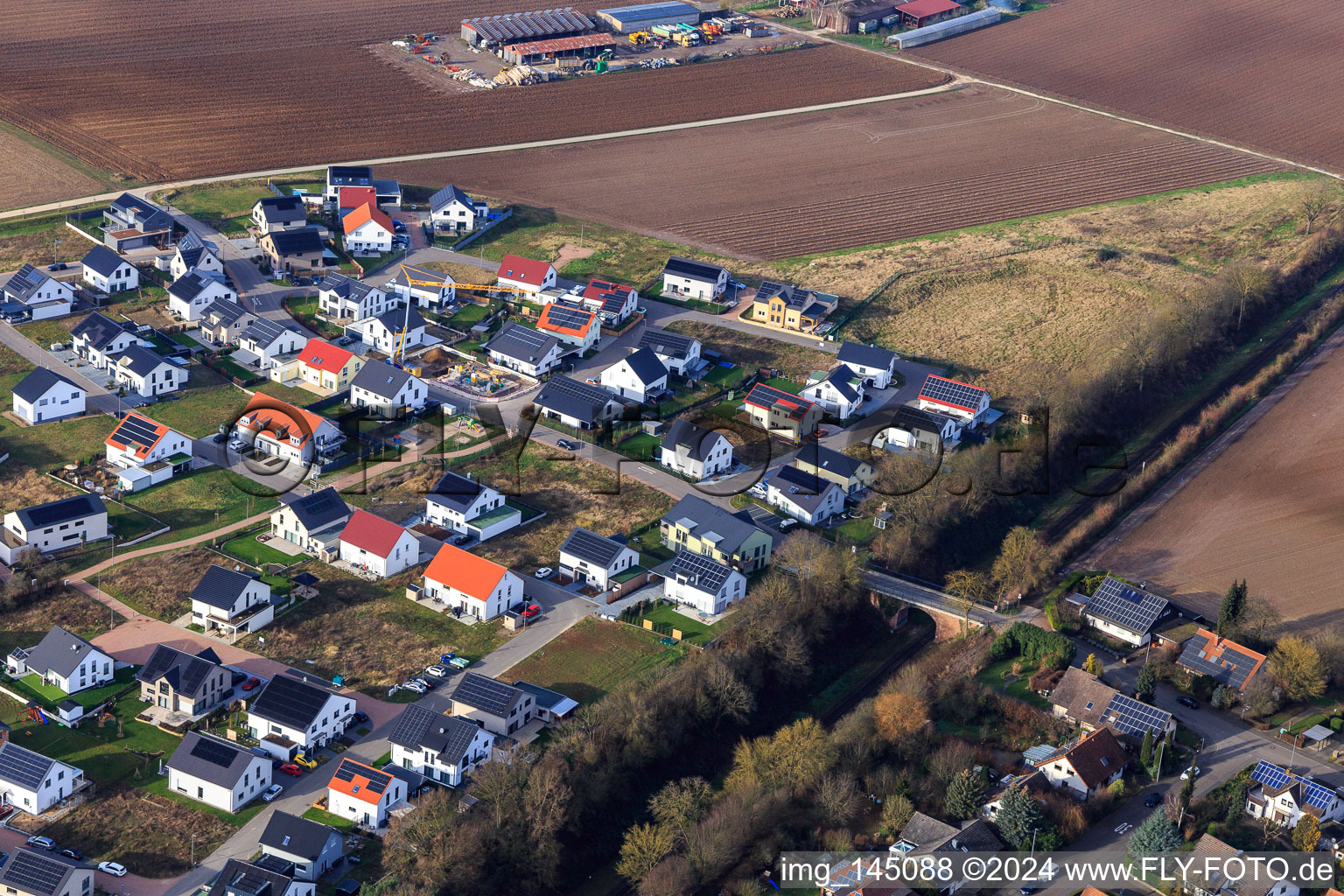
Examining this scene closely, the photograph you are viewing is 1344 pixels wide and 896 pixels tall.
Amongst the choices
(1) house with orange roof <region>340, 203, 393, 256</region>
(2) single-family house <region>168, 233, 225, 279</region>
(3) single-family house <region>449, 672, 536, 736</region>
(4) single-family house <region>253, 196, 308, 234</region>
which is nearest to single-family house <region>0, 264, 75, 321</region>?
(2) single-family house <region>168, 233, 225, 279</region>

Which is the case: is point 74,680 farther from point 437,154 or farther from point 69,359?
point 437,154

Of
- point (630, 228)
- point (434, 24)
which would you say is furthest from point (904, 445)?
point (434, 24)

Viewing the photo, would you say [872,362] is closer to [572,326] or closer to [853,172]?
[572,326]

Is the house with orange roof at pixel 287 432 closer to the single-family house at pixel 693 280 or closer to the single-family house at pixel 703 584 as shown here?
the single-family house at pixel 703 584

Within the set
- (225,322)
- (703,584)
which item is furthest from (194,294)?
(703,584)

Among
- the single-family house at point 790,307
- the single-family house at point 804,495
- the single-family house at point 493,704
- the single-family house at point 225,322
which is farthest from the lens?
the single-family house at point 790,307

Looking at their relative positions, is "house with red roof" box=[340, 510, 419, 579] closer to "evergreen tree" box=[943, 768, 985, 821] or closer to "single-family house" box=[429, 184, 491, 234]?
"evergreen tree" box=[943, 768, 985, 821]

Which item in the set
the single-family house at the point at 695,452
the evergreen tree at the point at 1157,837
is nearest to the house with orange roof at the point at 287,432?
the single-family house at the point at 695,452
